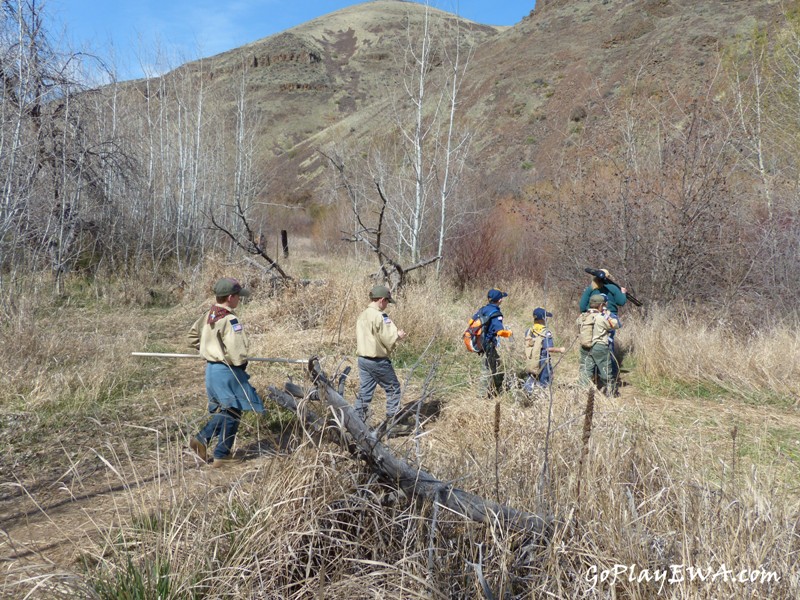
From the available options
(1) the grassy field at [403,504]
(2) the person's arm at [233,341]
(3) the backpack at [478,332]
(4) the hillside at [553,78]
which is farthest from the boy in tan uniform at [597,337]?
(4) the hillside at [553,78]

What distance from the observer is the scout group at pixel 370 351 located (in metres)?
3.94

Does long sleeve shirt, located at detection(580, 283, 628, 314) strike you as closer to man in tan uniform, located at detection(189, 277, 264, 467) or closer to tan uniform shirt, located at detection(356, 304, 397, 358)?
tan uniform shirt, located at detection(356, 304, 397, 358)

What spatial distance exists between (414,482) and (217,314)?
2.42 metres

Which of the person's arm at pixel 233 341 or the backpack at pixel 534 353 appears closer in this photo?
the person's arm at pixel 233 341

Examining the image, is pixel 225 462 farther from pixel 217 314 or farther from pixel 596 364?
pixel 596 364

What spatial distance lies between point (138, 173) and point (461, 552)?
532 inches

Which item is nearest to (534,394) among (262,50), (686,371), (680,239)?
(686,371)

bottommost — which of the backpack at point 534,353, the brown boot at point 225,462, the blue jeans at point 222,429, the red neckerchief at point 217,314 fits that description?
the brown boot at point 225,462

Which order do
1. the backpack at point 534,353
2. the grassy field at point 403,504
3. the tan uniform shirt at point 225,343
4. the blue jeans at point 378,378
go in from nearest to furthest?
the grassy field at point 403,504
the tan uniform shirt at point 225,343
the blue jeans at point 378,378
the backpack at point 534,353

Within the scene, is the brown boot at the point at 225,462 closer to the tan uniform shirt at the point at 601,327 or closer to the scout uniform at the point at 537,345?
the scout uniform at the point at 537,345

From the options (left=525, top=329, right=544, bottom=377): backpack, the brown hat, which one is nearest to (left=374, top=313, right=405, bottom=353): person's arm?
the brown hat

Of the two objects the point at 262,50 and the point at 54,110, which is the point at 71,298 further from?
the point at 262,50

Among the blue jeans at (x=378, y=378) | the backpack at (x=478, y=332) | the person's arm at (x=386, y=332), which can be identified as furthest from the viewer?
the backpack at (x=478, y=332)

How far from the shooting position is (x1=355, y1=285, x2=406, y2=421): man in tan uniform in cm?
470
